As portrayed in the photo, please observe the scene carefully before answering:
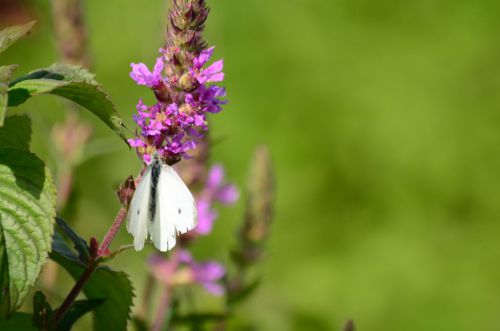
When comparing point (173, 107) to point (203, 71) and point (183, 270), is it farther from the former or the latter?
point (183, 270)

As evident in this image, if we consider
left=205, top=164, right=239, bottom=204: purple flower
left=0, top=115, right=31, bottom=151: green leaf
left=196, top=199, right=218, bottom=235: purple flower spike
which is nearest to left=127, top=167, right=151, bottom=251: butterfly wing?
left=0, top=115, right=31, bottom=151: green leaf

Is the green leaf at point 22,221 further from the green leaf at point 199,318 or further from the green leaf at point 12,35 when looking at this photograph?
the green leaf at point 199,318

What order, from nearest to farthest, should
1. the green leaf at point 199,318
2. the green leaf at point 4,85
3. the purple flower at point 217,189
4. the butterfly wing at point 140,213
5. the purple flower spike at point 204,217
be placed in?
the green leaf at point 4,85 → the butterfly wing at point 140,213 → the green leaf at point 199,318 → the purple flower spike at point 204,217 → the purple flower at point 217,189

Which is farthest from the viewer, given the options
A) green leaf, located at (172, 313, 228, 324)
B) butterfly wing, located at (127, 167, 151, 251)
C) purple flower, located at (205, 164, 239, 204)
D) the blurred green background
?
the blurred green background

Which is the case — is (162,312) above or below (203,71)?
below

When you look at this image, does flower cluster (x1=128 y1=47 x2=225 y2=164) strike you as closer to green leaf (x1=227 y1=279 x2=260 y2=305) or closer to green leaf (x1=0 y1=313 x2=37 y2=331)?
green leaf (x1=0 y1=313 x2=37 y2=331)

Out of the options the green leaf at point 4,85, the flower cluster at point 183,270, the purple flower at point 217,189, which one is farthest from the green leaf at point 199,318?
the green leaf at point 4,85

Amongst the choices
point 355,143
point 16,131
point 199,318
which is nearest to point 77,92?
point 16,131
